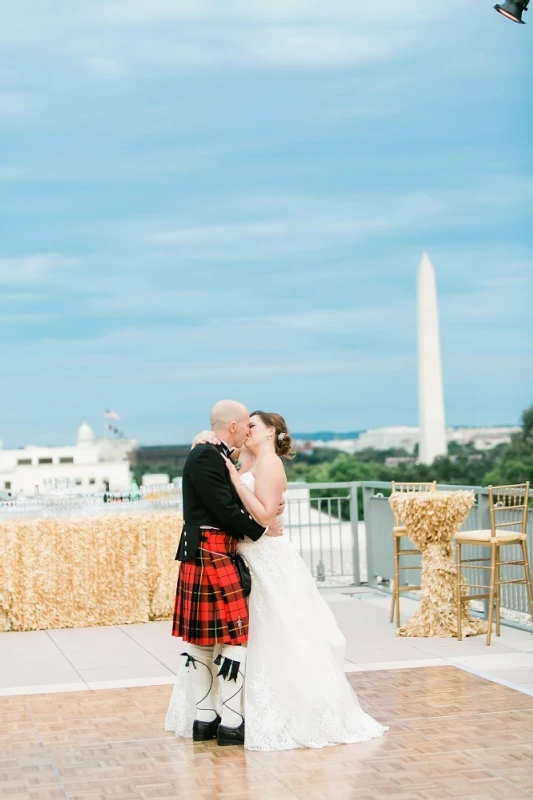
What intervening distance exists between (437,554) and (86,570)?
10.7 ft

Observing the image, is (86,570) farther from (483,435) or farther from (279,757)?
(483,435)

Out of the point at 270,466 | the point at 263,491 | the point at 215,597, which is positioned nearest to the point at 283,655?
the point at 215,597

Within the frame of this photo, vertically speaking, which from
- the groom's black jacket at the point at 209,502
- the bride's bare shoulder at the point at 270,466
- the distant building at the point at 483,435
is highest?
the distant building at the point at 483,435

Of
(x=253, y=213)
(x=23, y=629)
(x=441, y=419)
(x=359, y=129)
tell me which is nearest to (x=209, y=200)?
(x=253, y=213)

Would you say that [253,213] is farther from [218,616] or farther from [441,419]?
[218,616]

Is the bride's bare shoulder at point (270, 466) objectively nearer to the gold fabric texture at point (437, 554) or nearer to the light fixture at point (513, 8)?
the gold fabric texture at point (437, 554)

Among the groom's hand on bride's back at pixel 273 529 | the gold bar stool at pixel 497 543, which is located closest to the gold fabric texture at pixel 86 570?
the gold bar stool at pixel 497 543

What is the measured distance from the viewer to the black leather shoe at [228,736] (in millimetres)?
6223

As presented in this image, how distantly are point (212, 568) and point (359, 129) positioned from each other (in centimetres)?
12398

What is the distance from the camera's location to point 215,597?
20.2 feet

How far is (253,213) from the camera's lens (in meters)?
121

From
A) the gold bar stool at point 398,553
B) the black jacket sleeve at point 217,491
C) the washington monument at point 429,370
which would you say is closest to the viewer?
the black jacket sleeve at point 217,491

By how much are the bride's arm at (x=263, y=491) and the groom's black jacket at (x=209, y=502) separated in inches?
1.7

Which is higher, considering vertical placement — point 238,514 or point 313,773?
point 238,514
